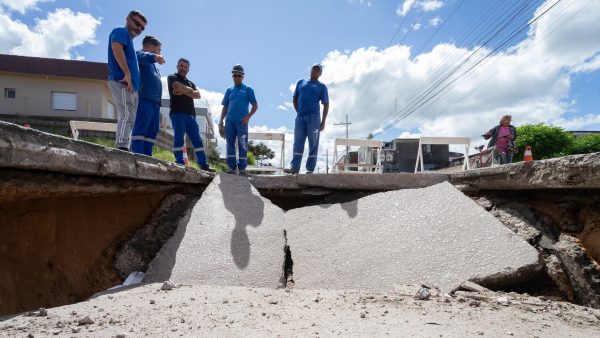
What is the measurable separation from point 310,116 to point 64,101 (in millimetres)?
14833

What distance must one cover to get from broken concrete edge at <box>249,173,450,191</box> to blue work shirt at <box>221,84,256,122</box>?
105cm

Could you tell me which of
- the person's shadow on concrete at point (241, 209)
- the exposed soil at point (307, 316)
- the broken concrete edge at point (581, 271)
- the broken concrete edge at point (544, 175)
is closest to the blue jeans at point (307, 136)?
the person's shadow on concrete at point (241, 209)

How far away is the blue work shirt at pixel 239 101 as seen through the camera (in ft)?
14.3

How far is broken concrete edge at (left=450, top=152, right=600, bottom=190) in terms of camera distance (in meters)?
2.03

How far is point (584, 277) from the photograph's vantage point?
203cm

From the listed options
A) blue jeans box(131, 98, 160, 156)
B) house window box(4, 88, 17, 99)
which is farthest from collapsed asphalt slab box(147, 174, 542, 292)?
house window box(4, 88, 17, 99)

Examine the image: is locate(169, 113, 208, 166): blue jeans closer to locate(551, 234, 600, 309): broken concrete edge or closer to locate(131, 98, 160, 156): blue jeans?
locate(131, 98, 160, 156): blue jeans

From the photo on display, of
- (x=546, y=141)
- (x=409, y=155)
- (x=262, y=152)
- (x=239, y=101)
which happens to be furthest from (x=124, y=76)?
(x=262, y=152)

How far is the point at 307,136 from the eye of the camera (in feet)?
15.3

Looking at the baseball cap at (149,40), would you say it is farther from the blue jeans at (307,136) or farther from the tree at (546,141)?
the tree at (546,141)

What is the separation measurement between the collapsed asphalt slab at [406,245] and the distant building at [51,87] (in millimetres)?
14980

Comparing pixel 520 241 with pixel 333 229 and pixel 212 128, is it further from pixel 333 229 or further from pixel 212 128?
pixel 212 128

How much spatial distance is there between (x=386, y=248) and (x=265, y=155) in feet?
90.7

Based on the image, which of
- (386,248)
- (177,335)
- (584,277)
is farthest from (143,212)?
(584,277)
